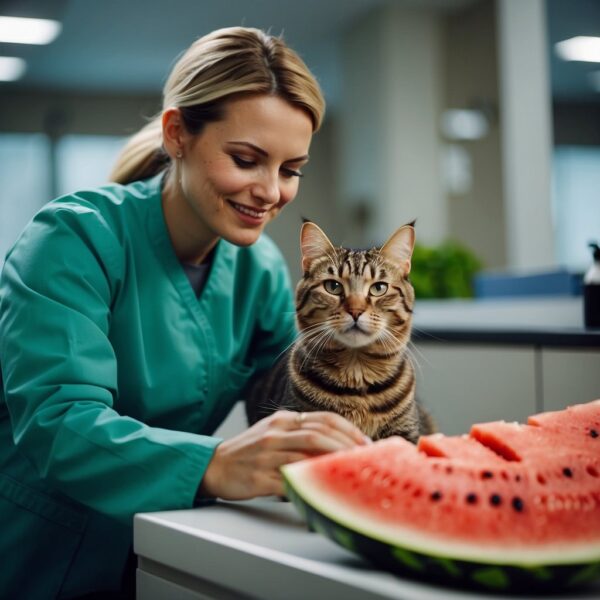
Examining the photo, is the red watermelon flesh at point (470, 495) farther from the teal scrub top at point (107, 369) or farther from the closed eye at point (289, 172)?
the closed eye at point (289, 172)

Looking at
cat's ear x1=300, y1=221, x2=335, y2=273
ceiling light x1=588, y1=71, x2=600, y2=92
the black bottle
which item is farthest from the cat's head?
ceiling light x1=588, y1=71, x2=600, y2=92

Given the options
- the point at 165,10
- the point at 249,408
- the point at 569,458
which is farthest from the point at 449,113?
the point at 569,458

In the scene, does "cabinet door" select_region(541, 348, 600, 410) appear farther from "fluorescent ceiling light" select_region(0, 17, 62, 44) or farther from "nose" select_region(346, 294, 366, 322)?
"fluorescent ceiling light" select_region(0, 17, 62, 44)

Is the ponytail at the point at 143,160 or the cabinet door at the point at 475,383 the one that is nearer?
the ponytail at the point at 143,160

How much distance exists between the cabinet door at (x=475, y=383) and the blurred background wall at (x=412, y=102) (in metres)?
1.34

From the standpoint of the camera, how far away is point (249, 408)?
1.34 metres

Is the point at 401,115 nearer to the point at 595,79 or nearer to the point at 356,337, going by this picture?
the point at 595,79

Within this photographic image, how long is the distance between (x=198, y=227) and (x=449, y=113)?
5138 millimetres

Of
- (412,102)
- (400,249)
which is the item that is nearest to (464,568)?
(400,249)

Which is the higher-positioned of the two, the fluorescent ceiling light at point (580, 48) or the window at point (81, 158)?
the window at point (81, 158)

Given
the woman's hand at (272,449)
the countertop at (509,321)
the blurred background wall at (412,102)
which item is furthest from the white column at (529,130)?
the woman's hand at (272,449)

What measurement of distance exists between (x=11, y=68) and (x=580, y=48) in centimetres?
537

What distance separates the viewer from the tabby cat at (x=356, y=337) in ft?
3.34

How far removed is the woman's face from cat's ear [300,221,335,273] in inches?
2.6
